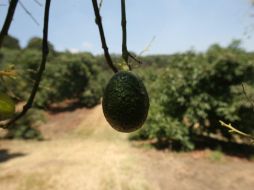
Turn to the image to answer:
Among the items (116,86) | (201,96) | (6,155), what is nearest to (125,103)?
(116,86)

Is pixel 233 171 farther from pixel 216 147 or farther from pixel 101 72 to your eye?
pixel 101 72

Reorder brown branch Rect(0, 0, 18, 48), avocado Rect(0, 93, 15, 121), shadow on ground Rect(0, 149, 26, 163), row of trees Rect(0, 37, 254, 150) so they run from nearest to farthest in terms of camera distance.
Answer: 1. brown branch Rect(0, 0, 18, 48)
2. avocado Rect(0, 93, 15, 121)
3. row of trees Rect(0, 37, 254, 150)
4. shadow on ground Rect(0, 149, 26, 163)

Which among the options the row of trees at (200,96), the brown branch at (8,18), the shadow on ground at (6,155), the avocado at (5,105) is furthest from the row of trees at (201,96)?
the brown branch at (8,18)

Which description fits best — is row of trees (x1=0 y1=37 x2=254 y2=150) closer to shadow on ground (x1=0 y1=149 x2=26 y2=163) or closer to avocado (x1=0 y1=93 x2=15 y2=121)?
shadow on ground (x1=0 y1=149 x2=26 y2=163)

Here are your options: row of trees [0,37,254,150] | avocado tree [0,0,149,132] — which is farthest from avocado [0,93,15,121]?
row of trees [0,37,254,150]

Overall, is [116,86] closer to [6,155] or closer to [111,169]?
[111,169]

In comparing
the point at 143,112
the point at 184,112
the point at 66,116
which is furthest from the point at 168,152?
the point at 66,116
